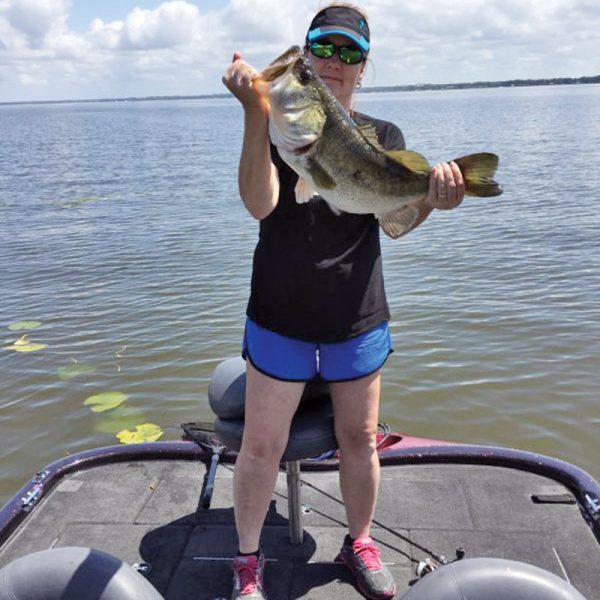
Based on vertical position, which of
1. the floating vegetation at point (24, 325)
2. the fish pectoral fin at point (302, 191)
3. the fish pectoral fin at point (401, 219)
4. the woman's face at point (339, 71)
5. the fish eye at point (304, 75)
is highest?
the woman's face at point (339, 71)

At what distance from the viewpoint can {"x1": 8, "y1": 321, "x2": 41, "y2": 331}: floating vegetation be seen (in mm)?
10562

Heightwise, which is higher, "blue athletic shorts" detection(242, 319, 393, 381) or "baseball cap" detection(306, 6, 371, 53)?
"baseball cap" detection(306, 6, 371, 53)

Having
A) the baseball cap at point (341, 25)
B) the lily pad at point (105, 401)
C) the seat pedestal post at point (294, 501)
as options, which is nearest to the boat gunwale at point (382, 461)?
the seat pedestal post at point (294, 501)

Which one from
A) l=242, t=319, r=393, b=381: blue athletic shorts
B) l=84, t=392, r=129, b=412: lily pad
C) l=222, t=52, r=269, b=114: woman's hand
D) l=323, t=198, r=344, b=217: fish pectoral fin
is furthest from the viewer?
l=84, t=392, r=129, b=412: lily pad

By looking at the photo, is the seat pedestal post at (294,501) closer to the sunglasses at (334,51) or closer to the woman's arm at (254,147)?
the woman's arm at (254,147)

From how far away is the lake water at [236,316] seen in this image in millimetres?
7613

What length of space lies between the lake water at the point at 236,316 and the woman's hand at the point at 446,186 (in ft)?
15.6

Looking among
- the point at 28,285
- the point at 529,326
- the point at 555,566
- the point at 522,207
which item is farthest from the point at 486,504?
the point at 522,207

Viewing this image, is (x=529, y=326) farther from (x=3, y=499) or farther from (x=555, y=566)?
(x=3, y=499)

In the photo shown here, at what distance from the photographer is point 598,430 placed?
7.18m

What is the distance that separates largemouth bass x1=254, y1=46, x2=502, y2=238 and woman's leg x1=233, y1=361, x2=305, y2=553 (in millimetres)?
912

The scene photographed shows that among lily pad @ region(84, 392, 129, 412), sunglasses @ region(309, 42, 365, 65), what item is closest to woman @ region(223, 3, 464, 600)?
sunglasses @ region(309, 42, 365, 65)

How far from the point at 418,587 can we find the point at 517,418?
5365mm

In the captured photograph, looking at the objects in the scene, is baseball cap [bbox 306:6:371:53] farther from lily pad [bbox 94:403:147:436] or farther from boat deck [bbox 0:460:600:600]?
lily pad [bbox 94:403:147:436]
